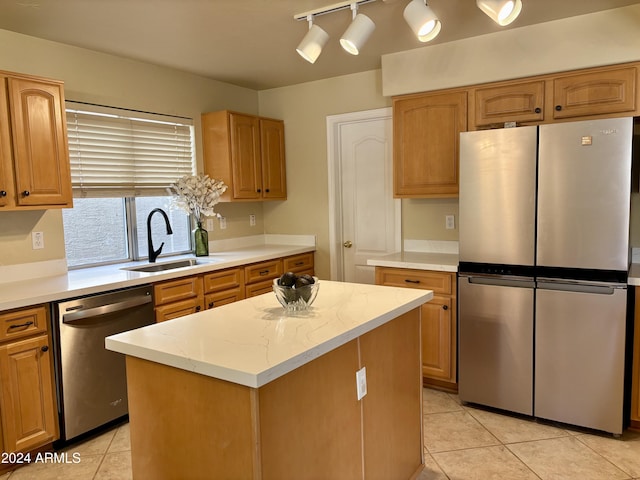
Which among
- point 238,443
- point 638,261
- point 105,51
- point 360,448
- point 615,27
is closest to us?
point 238,443

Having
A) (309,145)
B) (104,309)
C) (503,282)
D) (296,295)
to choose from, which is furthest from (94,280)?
(503,282)

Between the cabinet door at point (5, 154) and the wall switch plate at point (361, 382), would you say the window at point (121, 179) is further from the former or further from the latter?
the wall switch plate at point (361, 382)

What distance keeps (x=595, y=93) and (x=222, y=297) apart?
284 centimetres

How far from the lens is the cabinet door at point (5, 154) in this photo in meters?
2.55

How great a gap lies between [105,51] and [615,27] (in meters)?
3.34

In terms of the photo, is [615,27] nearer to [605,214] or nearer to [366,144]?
[605,214]

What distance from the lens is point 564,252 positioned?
8.81 ft

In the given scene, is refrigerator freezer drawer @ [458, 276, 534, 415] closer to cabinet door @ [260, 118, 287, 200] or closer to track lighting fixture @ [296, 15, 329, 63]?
track lighting fixture @ [296, 15, 329, 63]

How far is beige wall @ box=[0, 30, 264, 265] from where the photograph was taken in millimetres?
2932

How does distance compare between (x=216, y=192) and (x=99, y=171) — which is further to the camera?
(x=216, y=192)

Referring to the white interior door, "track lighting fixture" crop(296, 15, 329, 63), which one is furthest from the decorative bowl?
the white interior door

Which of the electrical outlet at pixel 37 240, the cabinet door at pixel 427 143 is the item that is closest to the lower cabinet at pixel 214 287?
the electrical outlet at pixel 37 240

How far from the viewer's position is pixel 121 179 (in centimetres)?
356

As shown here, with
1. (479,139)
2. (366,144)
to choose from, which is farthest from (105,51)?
(479,139)
